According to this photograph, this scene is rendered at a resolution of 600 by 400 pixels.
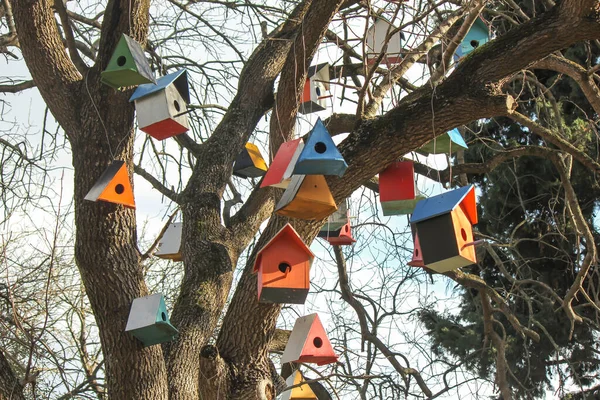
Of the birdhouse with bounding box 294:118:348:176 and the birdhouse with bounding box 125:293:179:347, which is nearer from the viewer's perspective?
the birdhouse with bounding box 294:118:348:176

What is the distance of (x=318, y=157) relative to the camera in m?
2.83

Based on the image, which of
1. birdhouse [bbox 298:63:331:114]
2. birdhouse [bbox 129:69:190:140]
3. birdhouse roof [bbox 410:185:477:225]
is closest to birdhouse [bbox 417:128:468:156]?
birdhouse roof [bbox 410:185:477:225]

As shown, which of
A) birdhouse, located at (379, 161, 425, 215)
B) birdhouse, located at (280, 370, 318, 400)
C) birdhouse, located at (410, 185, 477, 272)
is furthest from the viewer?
birdhouse, located at (280, 370, 318, 400)

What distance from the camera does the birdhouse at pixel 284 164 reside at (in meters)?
3.01

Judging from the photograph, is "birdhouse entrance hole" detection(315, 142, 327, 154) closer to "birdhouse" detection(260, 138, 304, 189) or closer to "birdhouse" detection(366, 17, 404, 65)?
"birdhouse" detection(260, 138, 304, 189)

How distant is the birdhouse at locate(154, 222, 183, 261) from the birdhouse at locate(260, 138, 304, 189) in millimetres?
1484

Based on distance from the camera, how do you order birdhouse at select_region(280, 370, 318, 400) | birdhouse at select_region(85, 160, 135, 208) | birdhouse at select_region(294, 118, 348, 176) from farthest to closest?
birdhouse at select_region(280, 370, 318, 400), birdhouse at select_region(85, 160, 135, 208), birdhouse at select_region(294, 118, 348, 176)

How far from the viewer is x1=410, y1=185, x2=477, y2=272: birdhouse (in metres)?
2.98

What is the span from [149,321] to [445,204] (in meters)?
1.33

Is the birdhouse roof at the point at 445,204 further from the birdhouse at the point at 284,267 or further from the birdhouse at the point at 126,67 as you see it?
the birdhouse at the point at 126,67

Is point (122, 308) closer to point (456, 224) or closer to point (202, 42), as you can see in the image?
point (456, 224)

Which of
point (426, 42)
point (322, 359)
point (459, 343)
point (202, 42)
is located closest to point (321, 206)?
point (322, 359)

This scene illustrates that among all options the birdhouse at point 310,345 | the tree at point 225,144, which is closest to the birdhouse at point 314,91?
the tree at point 225,144

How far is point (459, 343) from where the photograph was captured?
334 inches
